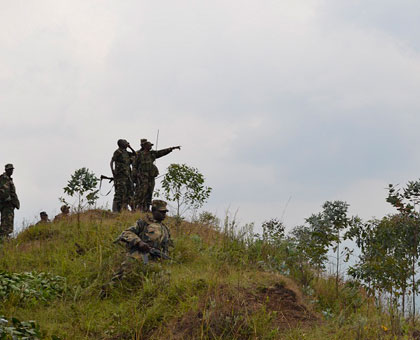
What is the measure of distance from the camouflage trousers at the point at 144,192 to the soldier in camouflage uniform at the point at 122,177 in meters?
0.34

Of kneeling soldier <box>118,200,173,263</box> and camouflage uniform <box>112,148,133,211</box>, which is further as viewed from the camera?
camouflage uniform <box>112,148,133,211</box>

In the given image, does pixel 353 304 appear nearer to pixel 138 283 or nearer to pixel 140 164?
pixel 138 283

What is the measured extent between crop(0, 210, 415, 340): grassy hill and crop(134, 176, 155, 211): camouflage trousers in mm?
4141

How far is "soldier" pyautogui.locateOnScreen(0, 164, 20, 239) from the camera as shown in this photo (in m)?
14.0

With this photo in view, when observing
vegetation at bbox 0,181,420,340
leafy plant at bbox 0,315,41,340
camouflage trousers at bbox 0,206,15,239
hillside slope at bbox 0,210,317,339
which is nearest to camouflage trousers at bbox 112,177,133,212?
camouflage trousers at bbox 0,206,15,239

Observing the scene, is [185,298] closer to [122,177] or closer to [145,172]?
[145,172]

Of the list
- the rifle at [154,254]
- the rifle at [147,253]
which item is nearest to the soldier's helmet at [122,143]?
the rifle at [147,253]

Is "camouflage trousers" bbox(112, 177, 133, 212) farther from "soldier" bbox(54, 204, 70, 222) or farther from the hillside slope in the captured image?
the hillside slope

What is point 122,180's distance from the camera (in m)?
14.1

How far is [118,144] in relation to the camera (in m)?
14.2

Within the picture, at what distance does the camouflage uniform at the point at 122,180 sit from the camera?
1407 centimetres

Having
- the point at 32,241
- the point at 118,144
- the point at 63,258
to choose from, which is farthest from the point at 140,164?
the point at 63,258

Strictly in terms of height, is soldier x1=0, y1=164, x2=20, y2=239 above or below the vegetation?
above

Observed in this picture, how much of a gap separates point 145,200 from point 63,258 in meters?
5.08
